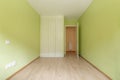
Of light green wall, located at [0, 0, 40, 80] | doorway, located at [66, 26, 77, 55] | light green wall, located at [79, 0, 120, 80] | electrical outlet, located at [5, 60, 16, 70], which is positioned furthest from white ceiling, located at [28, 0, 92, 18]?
doorway, located at [66, 26, 77, 55]

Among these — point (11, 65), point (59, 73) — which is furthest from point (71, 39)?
point (11, 65)

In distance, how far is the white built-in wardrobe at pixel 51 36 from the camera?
6891mm

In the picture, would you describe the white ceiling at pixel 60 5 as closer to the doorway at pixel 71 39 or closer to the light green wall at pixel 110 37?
the light green wall at pixel 110 37

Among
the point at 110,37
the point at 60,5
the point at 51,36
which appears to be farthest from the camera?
the point at 51,36

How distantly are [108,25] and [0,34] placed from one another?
2.66 m

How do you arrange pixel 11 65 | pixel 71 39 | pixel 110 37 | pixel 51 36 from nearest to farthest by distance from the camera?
pixel 110 37
pixel 11 65
pixel 51 36
pixel 71 39

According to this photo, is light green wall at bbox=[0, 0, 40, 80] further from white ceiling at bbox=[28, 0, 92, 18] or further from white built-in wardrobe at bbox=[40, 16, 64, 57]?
white built-in wardrobe at bbox=[40, 16, 64, 57]

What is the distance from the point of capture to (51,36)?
6.93 metres

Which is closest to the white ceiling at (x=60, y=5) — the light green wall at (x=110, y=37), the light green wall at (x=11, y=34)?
the light green wall at (x=11, y=34)

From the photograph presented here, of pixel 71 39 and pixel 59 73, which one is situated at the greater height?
pixel 71 39

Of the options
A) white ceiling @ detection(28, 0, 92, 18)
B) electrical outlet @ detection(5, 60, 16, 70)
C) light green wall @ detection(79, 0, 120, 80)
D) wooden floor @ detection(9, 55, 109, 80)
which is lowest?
wooden floor @ detection(9, 55, 109, 80)

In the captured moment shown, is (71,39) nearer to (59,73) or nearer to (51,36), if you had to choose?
(51,36)

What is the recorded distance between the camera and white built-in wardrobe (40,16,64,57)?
22.6 ft

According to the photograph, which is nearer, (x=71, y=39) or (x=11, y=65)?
(x=11, y=65)
